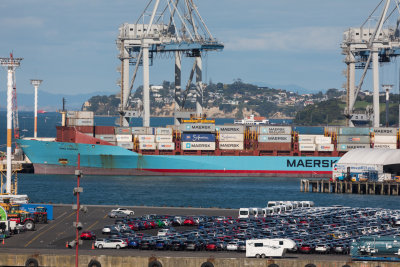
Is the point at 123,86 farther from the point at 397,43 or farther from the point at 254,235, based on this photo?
the point at 254,235

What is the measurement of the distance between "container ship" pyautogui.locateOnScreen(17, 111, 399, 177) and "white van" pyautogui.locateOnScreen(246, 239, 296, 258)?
63.7 m

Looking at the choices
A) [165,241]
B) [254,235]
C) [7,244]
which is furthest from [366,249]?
[7,244]

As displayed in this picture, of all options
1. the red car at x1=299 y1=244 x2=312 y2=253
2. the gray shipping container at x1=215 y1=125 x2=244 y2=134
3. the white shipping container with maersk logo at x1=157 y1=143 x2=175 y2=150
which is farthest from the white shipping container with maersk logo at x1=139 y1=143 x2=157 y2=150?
the red car at x1=299 y1=244 x2=312 y2=253

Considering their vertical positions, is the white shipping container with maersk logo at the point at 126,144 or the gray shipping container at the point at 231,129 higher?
the gray shipping container at the point at 231,129

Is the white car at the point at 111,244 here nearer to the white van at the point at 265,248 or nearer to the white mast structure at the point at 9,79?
the white van at the point at 265,248

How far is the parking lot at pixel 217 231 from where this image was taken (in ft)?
160

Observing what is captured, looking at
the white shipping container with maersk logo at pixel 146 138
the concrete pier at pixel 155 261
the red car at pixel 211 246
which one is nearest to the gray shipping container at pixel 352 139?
the white shipping container with maersk logo at pixel 146 138

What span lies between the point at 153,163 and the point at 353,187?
93.9ft

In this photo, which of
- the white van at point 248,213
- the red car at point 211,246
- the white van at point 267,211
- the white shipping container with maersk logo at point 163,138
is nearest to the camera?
the red car at point 211,246

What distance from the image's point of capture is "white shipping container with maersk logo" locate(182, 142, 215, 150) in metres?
112

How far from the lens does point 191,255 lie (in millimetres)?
47062

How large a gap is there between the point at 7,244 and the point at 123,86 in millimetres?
70766

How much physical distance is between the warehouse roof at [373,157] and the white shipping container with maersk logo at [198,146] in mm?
19772

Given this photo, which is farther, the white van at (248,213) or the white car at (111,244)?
the white van at (248,213)
